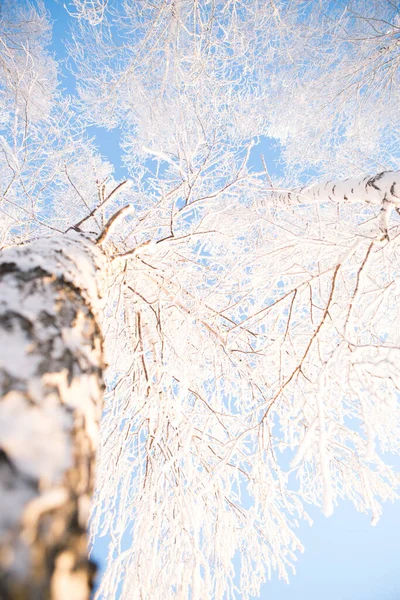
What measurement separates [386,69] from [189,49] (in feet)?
9.39

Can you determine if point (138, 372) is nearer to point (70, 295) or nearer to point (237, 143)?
point (70, 295)

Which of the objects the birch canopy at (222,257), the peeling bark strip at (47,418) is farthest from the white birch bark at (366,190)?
the peeling bark strip at (47,418)

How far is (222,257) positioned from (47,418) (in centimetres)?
131

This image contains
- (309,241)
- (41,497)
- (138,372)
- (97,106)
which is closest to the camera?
(41,497)

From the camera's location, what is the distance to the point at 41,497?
521 mm

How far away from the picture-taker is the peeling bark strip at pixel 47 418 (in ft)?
1.52

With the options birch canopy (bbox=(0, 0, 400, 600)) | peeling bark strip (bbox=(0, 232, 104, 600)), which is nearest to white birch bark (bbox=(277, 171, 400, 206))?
birch canopy (bbox=(0, 0, 400, 600))

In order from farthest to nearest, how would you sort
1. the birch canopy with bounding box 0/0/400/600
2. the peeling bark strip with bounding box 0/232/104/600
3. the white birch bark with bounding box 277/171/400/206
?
the white birch bark with bounding box 277/171/400/206 < the birch canopy with bounding box 0/0/400/600 < the peeling bark strip with bounding box 0/232/104/600

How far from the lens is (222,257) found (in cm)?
175

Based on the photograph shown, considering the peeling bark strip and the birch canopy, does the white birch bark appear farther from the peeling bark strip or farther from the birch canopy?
the peeling bark strip

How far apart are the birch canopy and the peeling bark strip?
0.02 meters

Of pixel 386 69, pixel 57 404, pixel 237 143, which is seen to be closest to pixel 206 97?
pixel 237 143

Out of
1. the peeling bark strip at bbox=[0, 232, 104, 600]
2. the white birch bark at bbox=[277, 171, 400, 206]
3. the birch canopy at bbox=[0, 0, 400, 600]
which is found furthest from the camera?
the white birch bark at bbox=[277, 171, 400, 206]

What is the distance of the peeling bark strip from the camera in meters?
0.46
